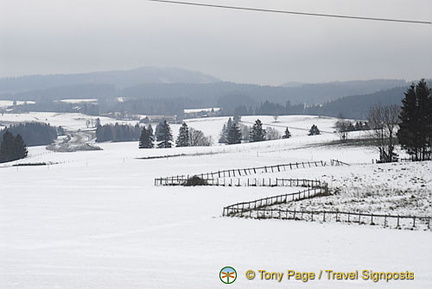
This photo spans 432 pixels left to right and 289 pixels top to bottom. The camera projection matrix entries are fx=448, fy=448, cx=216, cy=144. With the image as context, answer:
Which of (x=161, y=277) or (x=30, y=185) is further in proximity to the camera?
(x=30, y=185)

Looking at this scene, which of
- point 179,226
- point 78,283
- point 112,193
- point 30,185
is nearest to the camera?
point 78,283

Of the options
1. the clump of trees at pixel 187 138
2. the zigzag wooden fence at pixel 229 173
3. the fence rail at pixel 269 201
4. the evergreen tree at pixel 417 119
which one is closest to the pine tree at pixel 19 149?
the clump of trees at pixel 187 138

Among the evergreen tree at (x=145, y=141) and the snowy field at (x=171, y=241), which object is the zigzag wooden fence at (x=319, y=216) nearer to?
the snowy field at (x=171, y=241)

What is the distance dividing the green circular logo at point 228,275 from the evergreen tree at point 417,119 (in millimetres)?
47907

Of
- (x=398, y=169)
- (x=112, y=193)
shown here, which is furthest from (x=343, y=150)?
(x=112, y=193)

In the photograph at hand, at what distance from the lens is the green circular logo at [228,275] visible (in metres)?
16.9

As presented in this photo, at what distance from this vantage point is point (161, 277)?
1712 cm

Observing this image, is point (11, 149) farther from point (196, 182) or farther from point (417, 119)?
point (417, 119)

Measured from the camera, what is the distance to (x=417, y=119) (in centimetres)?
5891

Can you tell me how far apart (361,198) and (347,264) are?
Result: 67.7 feet

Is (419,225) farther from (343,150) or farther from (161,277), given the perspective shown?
(343,150)

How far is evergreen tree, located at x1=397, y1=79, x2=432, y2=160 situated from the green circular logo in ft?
157

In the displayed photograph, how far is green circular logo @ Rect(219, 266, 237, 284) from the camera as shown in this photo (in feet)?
55.6

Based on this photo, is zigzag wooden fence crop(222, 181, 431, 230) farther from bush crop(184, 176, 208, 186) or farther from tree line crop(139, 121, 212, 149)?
tree line crop(139, 121, 212, 149)
